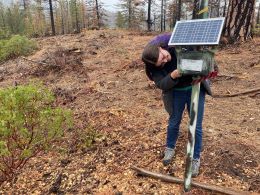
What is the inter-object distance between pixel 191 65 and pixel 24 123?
9.57ft

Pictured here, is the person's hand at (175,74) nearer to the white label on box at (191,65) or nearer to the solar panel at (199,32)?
the white label on box at (191,65)

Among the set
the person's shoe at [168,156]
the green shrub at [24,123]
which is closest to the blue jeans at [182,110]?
the person's shoe at [168,156]

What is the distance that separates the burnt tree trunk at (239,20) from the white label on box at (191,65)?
290 inches

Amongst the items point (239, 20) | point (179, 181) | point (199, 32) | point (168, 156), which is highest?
point (199, 32)

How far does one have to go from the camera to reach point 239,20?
9.65 meters

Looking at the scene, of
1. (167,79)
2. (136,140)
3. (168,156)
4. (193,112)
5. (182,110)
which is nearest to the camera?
(193,112)

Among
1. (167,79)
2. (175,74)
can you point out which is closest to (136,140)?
(167,79)

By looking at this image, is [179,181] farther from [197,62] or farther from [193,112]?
[197,62]

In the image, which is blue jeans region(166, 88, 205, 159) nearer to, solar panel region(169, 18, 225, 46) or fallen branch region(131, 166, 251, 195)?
fallen branch region(131, 166, 251, 195)

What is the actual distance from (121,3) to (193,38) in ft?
169

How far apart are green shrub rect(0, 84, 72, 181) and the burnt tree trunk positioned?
6.78 m

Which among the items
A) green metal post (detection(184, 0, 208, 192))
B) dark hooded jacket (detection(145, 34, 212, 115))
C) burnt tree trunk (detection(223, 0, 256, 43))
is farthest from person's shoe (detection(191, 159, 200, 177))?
burnt tree trunk (detection(223, 0, 256, 43))

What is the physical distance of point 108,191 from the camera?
4.28 m

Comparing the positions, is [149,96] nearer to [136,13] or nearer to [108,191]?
[108,191]
